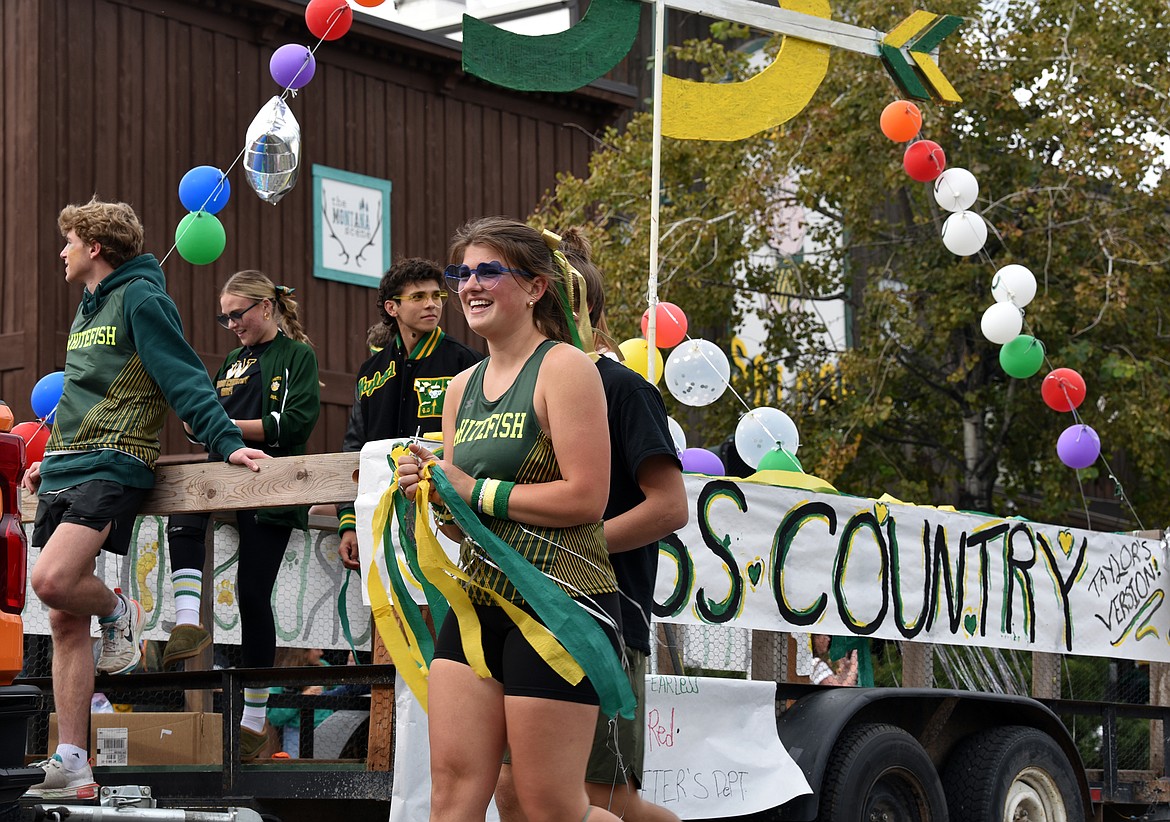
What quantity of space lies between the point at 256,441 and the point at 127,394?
121 centimetres

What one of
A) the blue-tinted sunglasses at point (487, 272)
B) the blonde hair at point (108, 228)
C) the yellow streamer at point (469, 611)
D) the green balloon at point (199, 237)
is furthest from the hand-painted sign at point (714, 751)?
the green balloon at point (199, 237)

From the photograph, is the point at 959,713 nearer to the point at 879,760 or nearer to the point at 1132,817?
the point at 879,760

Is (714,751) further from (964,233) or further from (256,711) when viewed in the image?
(964,233)

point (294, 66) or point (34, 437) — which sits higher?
point (294, 66)

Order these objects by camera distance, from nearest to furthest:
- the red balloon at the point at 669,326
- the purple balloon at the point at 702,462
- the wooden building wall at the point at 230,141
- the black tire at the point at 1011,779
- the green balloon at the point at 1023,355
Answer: the black tire at the point at 1011,779
the purple balloon at the point at 702,462
the red balloon at the point at 669,326
the green balloon at the point at 1023,355
the wooden building wall at the point at 230,141

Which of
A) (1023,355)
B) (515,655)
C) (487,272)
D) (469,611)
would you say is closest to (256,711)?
(469,611)

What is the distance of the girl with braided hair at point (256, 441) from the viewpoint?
20.1 ft

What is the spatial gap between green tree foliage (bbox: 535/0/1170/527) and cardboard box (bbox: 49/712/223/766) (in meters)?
11.1

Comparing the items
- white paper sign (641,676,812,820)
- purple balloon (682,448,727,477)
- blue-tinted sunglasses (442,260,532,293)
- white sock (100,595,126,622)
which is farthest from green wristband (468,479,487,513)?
purple balloon (682,448,727,477)

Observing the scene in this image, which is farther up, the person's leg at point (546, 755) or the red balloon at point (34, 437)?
the red balloon at point (34, 437)

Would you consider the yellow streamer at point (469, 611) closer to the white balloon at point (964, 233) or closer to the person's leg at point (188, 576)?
the person's leg at point (188, 576)

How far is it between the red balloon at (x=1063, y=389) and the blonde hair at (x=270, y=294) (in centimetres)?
631

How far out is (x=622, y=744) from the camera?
4.28 metres

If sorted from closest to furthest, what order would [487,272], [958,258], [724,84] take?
[487,272], [724,84], [958,258]
